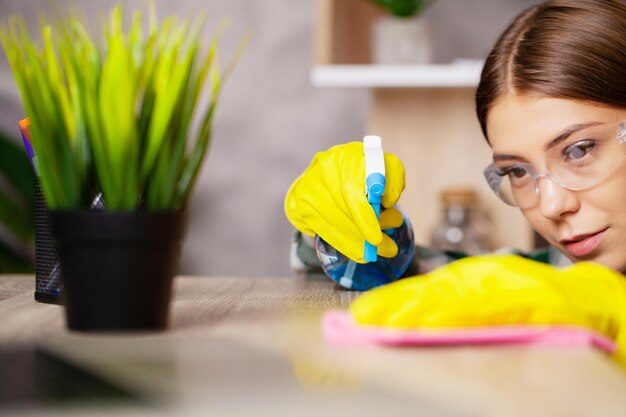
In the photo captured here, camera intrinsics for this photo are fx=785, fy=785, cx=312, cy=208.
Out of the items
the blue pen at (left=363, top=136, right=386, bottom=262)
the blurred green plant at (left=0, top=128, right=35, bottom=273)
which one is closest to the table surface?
the blue pen at (left=363, top=136, right=386, bottom=262)

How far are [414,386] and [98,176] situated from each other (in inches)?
11.2

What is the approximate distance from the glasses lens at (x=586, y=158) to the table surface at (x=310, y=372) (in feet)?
1.96

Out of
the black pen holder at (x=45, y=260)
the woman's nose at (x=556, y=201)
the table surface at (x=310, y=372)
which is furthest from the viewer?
the woman's nose at (x=556, y=201)

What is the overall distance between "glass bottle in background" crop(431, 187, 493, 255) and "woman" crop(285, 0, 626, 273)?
0.84 m

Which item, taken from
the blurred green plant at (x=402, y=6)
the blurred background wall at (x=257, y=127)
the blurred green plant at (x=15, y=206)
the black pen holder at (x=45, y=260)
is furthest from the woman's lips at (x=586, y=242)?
the blurred green plant at (x=15, y=206)

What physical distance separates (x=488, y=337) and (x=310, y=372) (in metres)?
0.13

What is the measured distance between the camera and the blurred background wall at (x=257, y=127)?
2.76 metres

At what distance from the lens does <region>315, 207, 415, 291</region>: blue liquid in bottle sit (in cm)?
97

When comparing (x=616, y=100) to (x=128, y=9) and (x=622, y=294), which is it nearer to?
(x=622, y=294)

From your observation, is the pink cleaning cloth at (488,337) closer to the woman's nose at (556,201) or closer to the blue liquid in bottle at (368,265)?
the blue liquid in bottle at (368,265)

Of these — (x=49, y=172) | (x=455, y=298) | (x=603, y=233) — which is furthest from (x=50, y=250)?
(x=603, y=233)

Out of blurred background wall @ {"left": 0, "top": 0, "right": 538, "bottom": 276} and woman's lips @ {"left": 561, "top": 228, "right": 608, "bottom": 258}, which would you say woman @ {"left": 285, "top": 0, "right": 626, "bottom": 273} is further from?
blurred background wall @ {"left": 0, "top": 0, "right": 538, "bottom": 276}

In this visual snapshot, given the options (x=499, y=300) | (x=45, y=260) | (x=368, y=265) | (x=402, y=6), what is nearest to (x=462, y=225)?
(x=402, y=6)

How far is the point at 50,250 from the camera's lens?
787 millimetres
